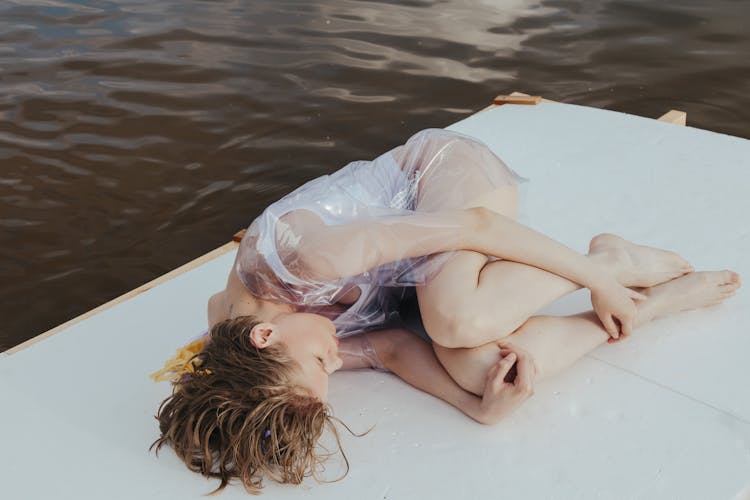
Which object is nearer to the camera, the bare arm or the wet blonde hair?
the wet blonde hair

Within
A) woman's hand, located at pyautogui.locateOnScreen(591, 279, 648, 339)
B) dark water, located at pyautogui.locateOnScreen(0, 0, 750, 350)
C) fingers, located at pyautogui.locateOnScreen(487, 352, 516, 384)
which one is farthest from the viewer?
dark water, located at pyautogui.locateOnScreen(0, 0, 750, 350)

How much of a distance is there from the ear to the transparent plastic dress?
0.32 feet

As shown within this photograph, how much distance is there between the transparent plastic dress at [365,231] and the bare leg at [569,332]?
0.15 m

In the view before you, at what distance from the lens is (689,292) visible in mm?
1524

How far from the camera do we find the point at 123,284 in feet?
7.87

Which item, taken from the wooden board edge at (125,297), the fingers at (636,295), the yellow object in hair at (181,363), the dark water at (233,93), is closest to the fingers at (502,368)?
the fingers at (636,295)

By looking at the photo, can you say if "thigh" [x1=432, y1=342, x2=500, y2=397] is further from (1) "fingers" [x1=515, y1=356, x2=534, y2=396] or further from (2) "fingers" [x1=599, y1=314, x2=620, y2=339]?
(2) "fingers" [x1=599, y1=314, x2=620, y2=339]

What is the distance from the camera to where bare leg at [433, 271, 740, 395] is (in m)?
1.37

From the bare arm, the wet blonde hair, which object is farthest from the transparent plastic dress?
the wet blonde hair

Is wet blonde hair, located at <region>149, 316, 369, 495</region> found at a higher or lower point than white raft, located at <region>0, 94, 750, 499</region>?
higher

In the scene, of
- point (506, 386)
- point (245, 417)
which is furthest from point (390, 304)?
point (245, 417)

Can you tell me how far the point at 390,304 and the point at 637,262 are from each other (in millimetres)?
454

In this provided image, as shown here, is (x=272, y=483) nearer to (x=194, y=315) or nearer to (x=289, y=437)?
(x=289, y=437)

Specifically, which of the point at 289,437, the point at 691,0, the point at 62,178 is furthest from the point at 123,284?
the point at 691,0
